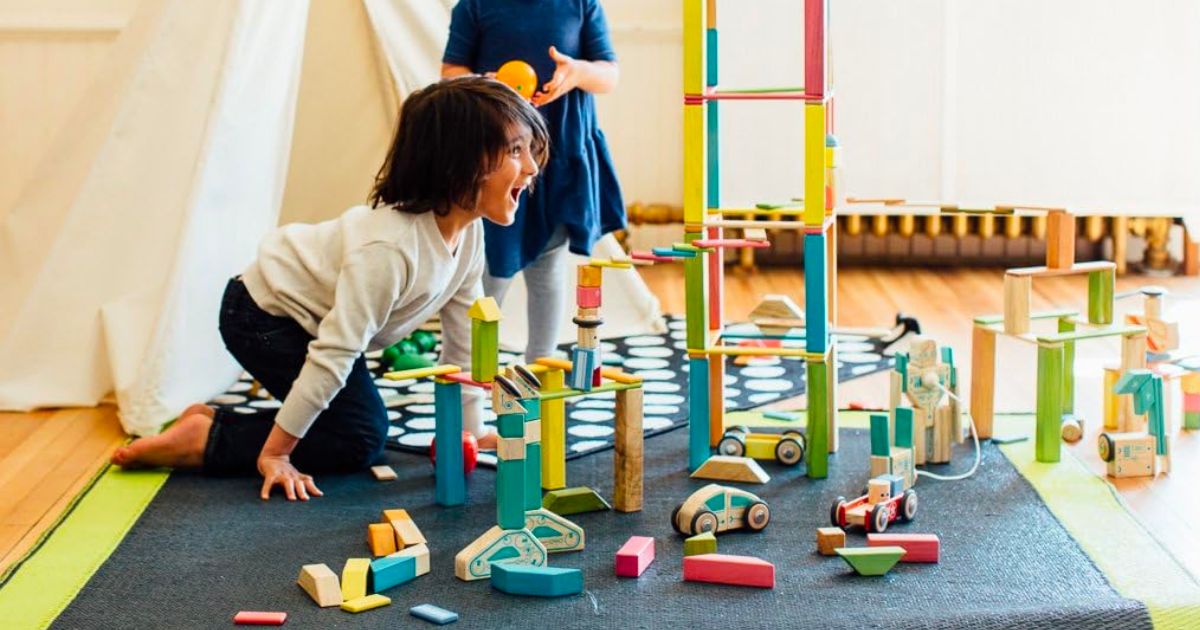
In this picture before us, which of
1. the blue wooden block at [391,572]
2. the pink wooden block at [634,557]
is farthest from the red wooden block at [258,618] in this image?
the pink wooden block at [634,557]

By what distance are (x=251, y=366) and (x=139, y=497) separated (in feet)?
0.80

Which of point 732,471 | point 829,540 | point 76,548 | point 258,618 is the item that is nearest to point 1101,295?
point 732,471

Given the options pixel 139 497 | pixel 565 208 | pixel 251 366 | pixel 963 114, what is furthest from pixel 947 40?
pixel 139 497

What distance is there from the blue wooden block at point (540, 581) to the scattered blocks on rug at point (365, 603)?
126 millimetres

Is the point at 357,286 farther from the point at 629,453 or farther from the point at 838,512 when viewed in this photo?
the point at 838,512

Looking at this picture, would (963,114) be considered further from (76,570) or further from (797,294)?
(76,570)

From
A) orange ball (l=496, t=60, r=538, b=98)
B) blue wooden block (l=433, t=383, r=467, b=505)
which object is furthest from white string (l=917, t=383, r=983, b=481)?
orange ball (l=496, t=60, r=538, b=98)

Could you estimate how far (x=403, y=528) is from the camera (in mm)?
1715

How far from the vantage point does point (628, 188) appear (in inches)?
147

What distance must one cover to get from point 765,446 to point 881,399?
42cm

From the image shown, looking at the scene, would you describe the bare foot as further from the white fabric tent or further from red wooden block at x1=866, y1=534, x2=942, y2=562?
red wooden block at x1=866, y1=534, x2=942, y2=562

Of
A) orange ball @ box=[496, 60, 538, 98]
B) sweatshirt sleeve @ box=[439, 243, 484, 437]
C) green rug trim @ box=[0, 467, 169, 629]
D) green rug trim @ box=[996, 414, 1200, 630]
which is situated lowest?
green rug trim @ box=[996, 414, 1200, 630]

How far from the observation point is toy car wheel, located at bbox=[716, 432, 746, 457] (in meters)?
2.08

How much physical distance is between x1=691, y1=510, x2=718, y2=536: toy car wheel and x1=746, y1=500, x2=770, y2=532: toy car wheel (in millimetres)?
49
